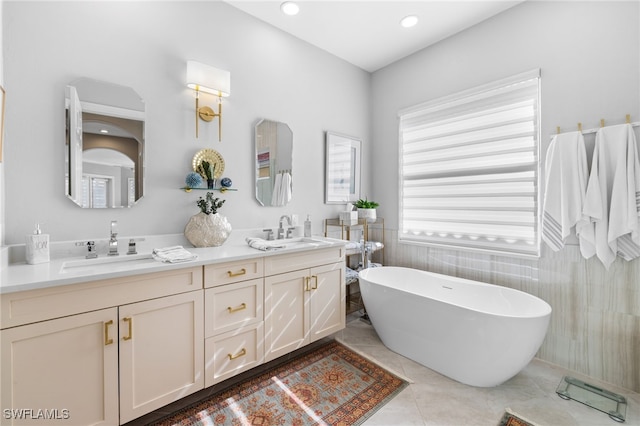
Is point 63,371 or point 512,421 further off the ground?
point 63,371

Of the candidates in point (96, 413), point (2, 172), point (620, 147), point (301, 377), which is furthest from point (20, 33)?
point (620, 147)

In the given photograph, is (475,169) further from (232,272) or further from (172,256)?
(172,256)

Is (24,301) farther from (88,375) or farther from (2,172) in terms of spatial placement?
(2,172)

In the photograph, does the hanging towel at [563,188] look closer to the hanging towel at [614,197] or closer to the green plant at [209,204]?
the hanging towel at [614,197]

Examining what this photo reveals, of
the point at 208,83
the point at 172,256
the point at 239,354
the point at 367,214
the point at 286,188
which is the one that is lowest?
the point at 239,354

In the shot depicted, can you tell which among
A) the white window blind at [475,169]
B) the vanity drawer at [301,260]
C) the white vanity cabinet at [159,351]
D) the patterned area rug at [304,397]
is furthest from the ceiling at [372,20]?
the patterned area rug at [304,397]

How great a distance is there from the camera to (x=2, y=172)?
4.73 feet

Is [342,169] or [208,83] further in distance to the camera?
[342,169]

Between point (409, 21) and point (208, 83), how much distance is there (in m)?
1.90

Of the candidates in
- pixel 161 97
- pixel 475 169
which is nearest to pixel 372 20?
pixel 475 169

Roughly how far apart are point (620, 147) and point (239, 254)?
261cm

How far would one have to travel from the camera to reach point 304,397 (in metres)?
1.74

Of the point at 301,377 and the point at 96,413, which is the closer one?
the point at 96,413

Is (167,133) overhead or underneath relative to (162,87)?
underneath
